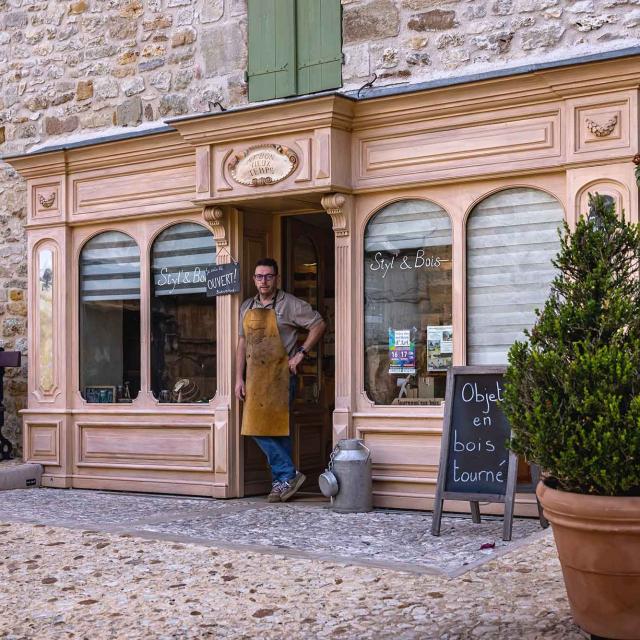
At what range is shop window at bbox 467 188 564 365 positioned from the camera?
26.9 feet

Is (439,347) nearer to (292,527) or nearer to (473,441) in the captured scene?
(473,441)

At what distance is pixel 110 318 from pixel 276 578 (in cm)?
491

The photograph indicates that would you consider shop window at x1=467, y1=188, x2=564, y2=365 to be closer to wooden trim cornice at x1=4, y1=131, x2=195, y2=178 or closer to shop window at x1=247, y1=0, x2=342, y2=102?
shop window at x1=247, y1=0, x2=342, y2=102

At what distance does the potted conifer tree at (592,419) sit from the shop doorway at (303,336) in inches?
201

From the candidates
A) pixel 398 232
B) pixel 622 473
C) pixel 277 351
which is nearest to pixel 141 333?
pixel 277 351

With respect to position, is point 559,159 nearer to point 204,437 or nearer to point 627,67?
point 627,67

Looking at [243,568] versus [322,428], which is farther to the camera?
[322,428]

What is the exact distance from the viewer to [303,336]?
33.1 feet

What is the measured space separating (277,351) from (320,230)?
1644mm

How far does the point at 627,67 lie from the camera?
25.1 feet

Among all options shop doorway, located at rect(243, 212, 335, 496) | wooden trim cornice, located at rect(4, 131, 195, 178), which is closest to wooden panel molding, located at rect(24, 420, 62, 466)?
shop doorway, located at rect(243, 212, 335, 496)

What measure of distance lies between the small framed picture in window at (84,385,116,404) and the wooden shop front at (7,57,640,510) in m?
0.03

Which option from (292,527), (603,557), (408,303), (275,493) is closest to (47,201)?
(275,493)

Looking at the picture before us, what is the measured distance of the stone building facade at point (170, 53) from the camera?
855 centimetres
